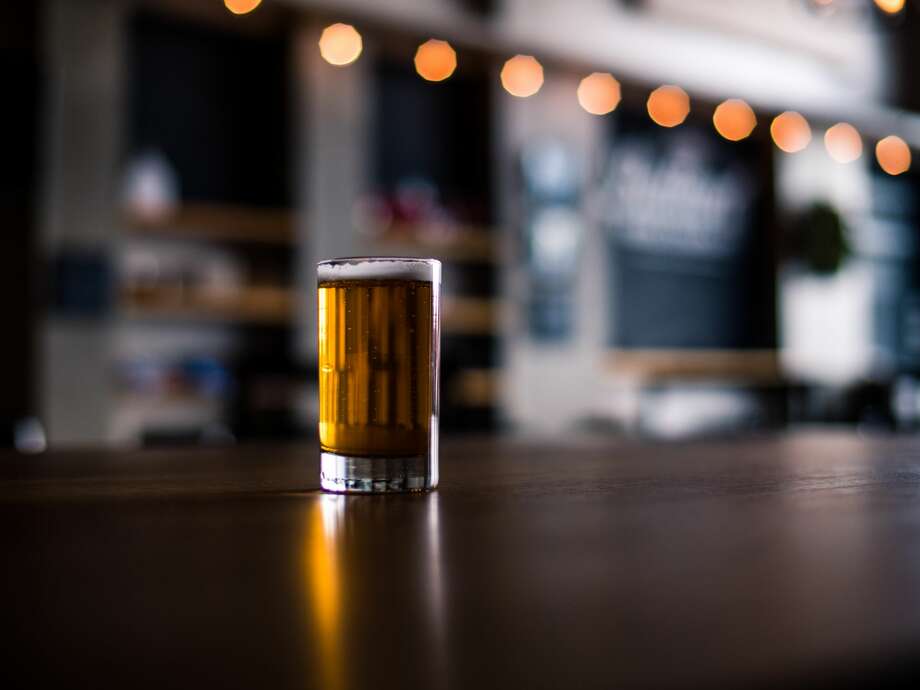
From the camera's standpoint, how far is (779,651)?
0.88ft

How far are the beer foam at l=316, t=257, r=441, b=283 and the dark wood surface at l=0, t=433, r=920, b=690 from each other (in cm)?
17

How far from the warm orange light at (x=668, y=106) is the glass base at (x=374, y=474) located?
640 centimetres

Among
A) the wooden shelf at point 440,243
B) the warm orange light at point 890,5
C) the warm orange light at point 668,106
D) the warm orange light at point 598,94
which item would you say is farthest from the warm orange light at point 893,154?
the warm orange light at point 890,5

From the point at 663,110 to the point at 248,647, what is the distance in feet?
23.5

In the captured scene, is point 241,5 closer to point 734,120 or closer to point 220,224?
point 220,224

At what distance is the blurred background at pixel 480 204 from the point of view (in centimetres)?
481

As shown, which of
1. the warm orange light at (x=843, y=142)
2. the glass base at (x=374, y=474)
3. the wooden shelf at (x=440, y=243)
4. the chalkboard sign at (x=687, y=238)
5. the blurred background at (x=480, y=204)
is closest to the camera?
the glass base at (x=374, y=474)

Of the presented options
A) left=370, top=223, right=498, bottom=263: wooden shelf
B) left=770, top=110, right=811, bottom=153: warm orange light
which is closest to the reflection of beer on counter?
left=370, top=223, right=498, bottom=263: wooden shelf

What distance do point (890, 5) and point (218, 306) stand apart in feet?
11.3

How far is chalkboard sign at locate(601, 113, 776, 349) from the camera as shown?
6.90 meters

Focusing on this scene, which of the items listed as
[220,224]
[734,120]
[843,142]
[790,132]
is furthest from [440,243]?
[843,142]

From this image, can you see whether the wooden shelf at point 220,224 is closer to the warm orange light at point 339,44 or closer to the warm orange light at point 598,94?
the warm orange light at point 339,44

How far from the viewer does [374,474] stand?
706 millimetres

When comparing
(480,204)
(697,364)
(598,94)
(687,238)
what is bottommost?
(697,364)
